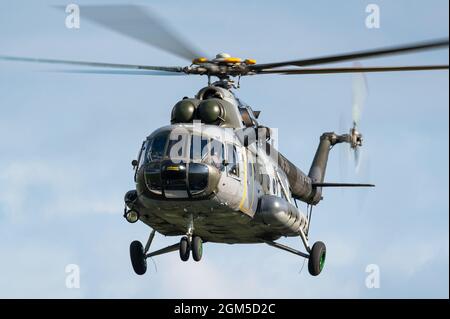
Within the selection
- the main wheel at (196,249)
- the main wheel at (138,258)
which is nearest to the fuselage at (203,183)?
the main wheel at (196,249)

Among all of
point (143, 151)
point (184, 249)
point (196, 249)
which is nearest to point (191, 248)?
point (196, 249)

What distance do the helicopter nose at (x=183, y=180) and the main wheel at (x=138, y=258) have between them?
16.0 feet

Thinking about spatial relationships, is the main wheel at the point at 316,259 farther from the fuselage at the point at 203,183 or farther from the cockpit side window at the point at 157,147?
the cockpit side window at the point at 157,147

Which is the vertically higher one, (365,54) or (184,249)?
(365,54)

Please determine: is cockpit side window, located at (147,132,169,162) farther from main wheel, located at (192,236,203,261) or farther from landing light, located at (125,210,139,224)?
main wheel, located at (192,236,203,261)

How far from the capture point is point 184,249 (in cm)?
2986

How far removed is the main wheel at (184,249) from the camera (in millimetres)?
29828

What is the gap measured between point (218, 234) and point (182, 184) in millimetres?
3872

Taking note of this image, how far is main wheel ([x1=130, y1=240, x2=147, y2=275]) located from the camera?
112 ft

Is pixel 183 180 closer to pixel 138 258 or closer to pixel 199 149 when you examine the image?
pixel 199 149

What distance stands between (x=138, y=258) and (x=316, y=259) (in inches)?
218

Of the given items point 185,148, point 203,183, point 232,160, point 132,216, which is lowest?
point 132,216

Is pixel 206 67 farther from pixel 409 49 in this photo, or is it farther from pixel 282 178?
pixel 409 49

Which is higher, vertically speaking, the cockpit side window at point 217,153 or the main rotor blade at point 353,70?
the main rotor blade at point 353,70
